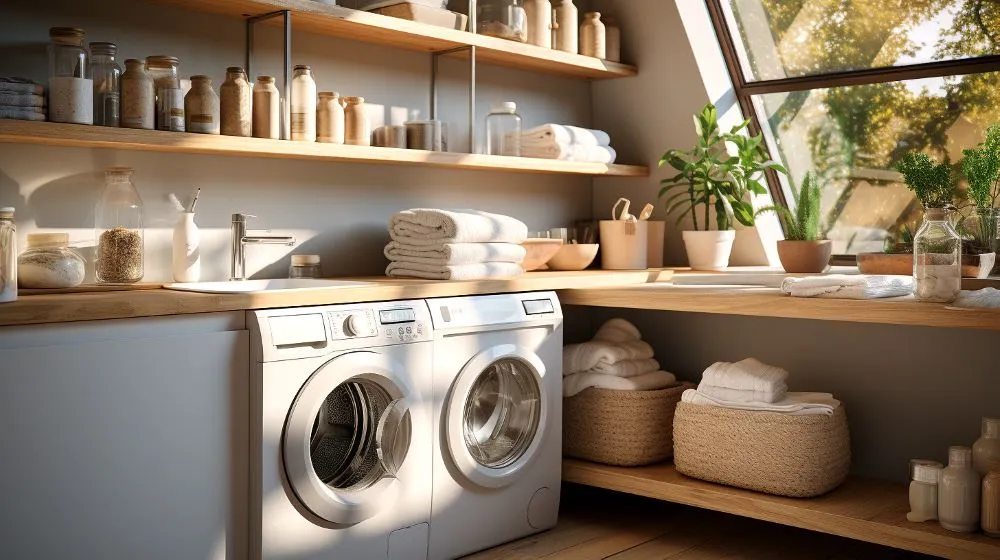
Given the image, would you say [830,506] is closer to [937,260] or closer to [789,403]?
[789,403]

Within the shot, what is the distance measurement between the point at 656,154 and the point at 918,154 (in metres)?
1.03

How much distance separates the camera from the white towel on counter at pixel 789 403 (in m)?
2.94

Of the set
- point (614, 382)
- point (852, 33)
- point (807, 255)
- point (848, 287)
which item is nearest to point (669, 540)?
point (614, 382)

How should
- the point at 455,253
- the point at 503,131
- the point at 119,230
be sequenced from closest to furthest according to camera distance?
the point at 119,230 < the point at 455,253 < the point at 503,131

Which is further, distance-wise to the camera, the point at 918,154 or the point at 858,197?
the point at 858,197

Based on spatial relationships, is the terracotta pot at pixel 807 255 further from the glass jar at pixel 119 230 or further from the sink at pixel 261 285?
the glass jar at pixel 119 230

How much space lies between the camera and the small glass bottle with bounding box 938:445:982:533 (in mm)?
2576

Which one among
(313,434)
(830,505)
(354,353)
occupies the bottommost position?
(830,505)

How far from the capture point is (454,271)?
306cm

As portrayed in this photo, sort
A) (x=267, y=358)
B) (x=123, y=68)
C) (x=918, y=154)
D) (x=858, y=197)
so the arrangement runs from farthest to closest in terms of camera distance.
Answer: (x=858, y=197)
(x=918, y=154)
(x=123, y=68)
(x=267, y=358)

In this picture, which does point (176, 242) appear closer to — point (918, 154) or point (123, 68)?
point (123, 68)

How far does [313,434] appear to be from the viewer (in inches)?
106

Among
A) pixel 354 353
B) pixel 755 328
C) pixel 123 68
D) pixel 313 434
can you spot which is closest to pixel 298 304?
pixel 354 353

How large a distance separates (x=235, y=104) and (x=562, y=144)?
1.34 metres
